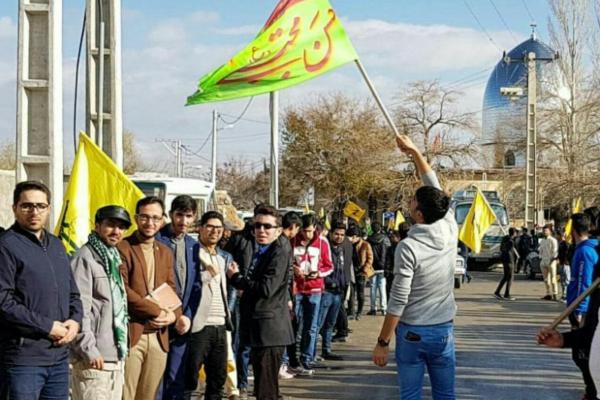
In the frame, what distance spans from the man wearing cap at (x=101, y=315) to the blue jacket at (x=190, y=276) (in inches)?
44.3

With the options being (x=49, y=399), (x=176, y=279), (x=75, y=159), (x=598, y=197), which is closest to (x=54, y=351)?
(x=49, y=399)

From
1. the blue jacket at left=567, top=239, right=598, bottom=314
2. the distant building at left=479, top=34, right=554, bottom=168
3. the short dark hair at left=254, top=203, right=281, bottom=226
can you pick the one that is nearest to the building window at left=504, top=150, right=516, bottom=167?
the distant building at left=479, top=34, right=554, bottom=168

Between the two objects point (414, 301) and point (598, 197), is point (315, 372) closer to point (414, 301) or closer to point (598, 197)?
point (414, 301)

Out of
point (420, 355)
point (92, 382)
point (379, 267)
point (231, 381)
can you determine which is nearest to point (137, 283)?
point (92, 382)

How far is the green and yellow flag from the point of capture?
8719 millimetres

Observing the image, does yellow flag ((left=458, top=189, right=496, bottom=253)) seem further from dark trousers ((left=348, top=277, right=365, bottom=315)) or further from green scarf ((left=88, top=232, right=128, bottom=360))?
green scarf ((left=88, top=232, right=128, bottom=360))

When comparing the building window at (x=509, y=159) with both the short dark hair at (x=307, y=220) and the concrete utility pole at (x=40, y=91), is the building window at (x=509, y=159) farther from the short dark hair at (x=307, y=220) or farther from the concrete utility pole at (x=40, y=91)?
the concrete utility pole at (x=40, y=91)

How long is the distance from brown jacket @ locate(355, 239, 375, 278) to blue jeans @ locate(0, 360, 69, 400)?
11499mm

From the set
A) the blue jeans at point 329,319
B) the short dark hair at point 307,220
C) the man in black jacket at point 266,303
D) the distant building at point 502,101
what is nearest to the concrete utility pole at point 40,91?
the man in black jacket at point 266,303

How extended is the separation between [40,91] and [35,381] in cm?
325

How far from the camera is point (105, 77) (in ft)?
35.6

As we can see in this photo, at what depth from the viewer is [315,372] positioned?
38.0 ft

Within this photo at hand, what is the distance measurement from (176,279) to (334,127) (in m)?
47.0

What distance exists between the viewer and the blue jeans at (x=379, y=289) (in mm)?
18469
